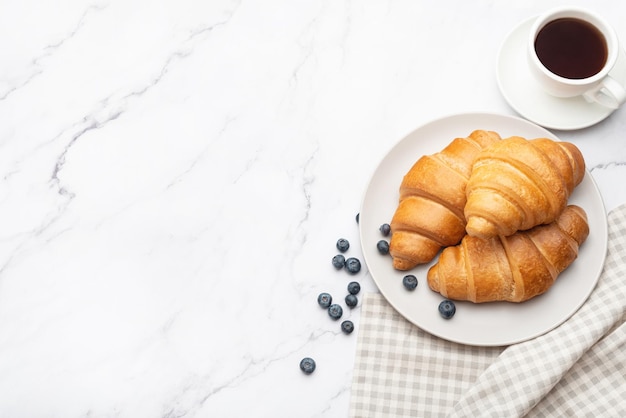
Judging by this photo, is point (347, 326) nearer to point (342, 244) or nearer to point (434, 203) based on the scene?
point (342, 244)

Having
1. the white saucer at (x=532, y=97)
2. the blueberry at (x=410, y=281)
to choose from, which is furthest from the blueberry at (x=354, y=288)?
the white saucer at (x=532, y=97)

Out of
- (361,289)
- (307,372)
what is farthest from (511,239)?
(307,372)

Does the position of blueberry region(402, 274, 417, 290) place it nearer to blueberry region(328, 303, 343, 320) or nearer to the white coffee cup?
blueberry region(328, 303, 343, 320)

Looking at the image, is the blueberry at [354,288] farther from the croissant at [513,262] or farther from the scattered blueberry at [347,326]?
the croissant at [513,262]

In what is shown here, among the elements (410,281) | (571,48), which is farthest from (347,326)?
(571,48)

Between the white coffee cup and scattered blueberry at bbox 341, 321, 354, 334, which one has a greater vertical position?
the white coffee cup

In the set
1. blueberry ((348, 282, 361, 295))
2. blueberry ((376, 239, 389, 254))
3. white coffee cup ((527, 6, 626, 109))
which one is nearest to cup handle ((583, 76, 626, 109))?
white coffee cup ((527, 6, 626, 109))
